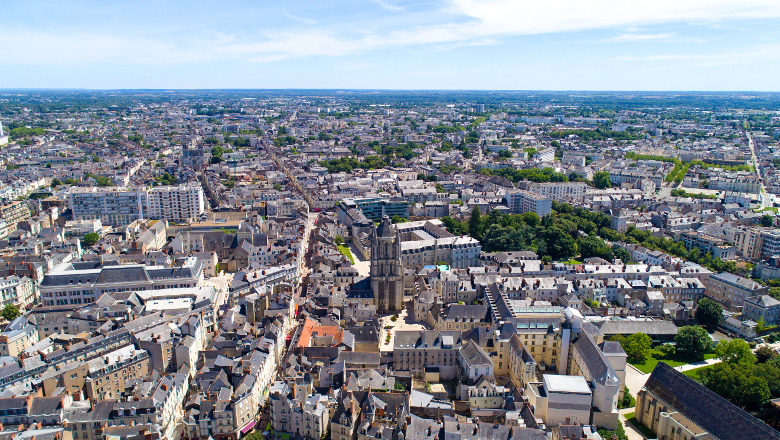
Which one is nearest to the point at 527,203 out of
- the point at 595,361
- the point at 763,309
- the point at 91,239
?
the point at 763,309

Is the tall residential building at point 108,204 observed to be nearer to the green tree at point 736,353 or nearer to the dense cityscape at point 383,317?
the dense cityscape at point 383,317

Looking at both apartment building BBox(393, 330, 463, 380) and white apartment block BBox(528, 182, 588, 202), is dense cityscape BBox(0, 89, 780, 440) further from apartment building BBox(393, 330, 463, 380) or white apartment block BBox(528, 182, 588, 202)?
white apartment block BBox(528, 182, 588, 202)

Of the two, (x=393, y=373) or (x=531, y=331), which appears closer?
(x=393, y=373)

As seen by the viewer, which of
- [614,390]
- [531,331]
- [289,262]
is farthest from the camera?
[289,262]

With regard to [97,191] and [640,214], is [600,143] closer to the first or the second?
[640,214]

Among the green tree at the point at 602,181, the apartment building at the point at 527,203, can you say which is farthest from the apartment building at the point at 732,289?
the green tree at the point at 602,181

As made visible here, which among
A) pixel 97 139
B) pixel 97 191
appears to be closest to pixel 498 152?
pixel 97 191

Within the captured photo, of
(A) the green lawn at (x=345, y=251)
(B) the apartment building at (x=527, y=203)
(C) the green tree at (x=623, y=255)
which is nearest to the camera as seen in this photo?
(C) the green tree at (x=623, y=255)
